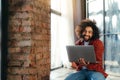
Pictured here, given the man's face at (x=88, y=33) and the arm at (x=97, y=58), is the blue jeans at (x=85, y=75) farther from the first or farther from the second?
the man's face at (x=88, y=33)

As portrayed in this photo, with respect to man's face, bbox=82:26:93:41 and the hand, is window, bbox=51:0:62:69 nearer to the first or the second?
man's face, bbox=82:26:93:41

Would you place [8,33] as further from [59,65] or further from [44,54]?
[59,65]

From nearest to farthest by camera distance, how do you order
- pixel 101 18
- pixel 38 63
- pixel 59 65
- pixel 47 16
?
pixel 38 63, pixel 47 16, pixel 101 18, pixel 59 65

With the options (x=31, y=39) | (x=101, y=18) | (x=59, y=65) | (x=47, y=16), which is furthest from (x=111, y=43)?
(x=31, y=39)

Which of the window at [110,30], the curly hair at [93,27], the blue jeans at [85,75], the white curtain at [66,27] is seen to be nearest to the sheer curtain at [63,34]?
the white curtain at [66,27]

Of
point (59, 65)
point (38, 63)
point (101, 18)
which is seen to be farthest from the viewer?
point (59, 65)

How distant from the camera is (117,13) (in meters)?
4.96

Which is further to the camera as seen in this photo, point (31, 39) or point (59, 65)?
point (59, 65)

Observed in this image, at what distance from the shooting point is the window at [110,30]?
4.99 meters

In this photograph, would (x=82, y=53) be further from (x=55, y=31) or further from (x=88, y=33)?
(x=55, y=31)

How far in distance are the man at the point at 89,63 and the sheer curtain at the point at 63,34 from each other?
9.96ft

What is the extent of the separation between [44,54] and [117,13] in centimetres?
235

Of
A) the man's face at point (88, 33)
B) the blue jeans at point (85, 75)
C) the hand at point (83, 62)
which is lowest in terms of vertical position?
the blue jeans at point (85, 75)

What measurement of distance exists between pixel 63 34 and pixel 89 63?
3.35 metres
